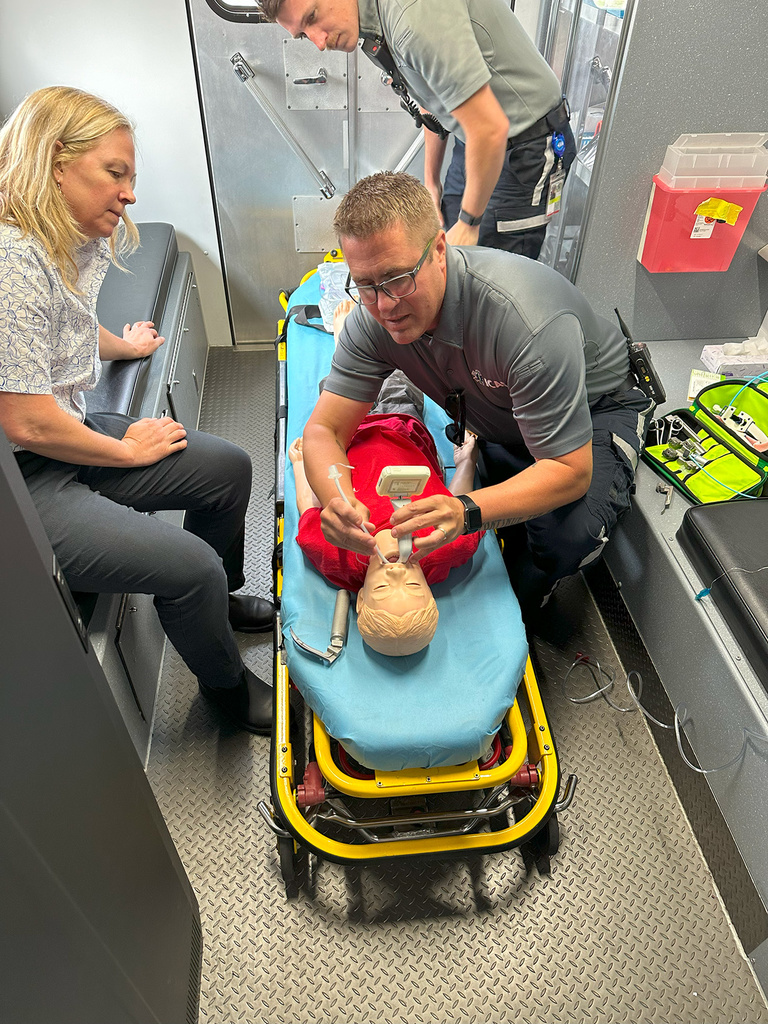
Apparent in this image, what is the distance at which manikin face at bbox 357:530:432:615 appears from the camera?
1659 mm

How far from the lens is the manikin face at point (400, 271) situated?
1.63m

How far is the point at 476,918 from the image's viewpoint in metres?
1.88

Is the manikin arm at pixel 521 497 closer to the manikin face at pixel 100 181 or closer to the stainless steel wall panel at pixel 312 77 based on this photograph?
the manikin face at pixel 100 181

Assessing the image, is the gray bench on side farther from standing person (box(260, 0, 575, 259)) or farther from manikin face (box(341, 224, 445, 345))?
standing person (box(260, 0, 575, 259))

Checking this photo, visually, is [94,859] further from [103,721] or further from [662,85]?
[662,85]

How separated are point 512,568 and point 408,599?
841 millimetres

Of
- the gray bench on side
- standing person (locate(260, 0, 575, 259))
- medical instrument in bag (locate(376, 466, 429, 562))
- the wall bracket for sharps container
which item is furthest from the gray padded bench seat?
the wall bracket for sharps container

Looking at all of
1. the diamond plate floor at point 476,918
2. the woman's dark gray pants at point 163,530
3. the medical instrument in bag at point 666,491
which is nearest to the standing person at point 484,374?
the medical instrument in bag at point 666,491

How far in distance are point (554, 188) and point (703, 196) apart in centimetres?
53

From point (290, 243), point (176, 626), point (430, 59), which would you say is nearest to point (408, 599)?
point (176, 626)

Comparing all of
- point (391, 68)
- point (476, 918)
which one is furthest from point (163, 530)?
point (391, 68)

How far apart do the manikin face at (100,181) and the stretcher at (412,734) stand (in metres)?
0.94

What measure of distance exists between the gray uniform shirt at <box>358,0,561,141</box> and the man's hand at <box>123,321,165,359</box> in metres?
1.20

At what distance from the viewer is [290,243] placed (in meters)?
3.77
